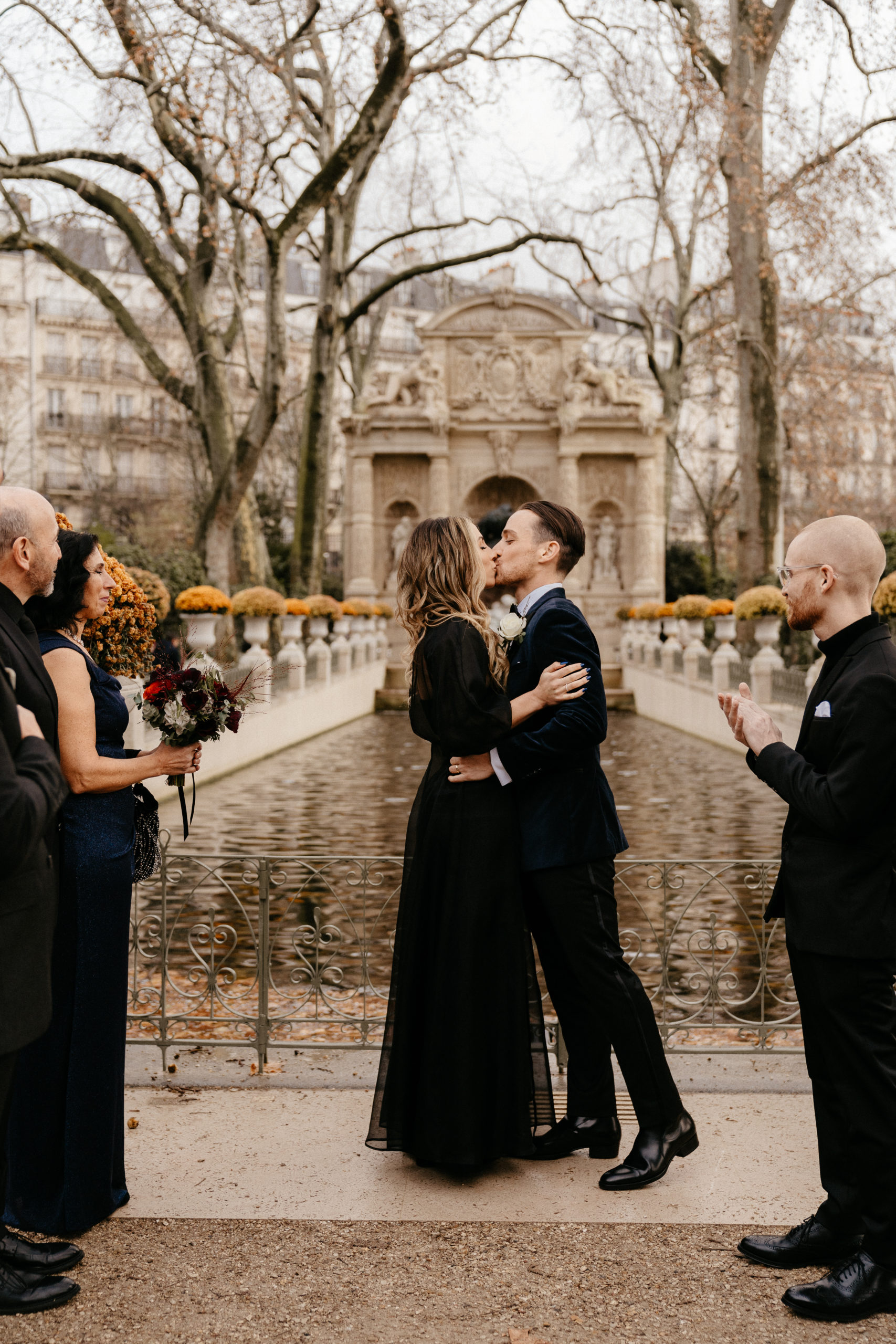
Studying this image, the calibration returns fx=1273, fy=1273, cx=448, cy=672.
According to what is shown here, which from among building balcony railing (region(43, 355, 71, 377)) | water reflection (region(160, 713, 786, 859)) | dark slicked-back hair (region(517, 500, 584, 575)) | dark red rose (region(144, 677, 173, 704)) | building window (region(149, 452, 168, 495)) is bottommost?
water reflection (region(160, 713, 786, 859))

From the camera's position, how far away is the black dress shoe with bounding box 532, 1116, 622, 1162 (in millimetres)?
3762

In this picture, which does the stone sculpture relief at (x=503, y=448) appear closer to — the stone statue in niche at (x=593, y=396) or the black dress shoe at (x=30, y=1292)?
the stone statue in niche at (x=593, y=396)

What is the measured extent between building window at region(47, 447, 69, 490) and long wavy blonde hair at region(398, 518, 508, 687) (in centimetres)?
4430

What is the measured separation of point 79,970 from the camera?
132 inches

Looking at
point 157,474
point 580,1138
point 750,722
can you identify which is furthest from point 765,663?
point 157,474

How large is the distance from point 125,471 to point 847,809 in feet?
155

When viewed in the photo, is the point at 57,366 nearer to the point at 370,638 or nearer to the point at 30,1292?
the point at 370,638

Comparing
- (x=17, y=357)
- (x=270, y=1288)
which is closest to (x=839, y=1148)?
(x=270, y=1288)

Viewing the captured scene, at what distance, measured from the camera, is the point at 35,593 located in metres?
3.04

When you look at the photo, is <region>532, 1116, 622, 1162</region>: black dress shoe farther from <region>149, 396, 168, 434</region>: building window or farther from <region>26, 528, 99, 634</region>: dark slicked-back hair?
<region>149, 396, 168, 434</region>: building window

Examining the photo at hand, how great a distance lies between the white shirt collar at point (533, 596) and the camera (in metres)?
3.81

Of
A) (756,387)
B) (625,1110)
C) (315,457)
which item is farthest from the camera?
(315,457)


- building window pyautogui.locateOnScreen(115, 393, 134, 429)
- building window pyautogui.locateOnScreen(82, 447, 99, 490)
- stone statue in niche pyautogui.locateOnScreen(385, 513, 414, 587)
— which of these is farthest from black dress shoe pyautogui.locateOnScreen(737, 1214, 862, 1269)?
building window pyautogui.locateOnScreen(115, 393, 134, 429)

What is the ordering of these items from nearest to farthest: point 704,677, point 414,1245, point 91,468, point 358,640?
point 414,1245
point 704,677
point 358,640
point 91,468
